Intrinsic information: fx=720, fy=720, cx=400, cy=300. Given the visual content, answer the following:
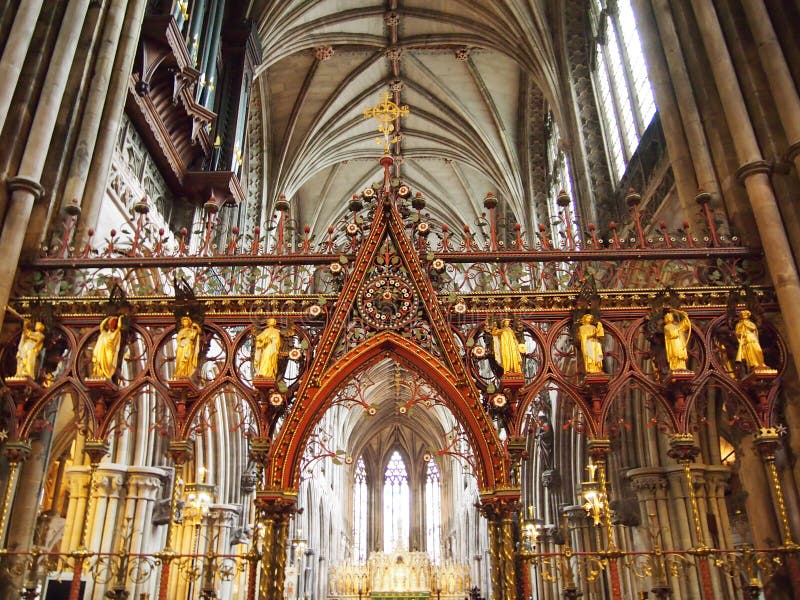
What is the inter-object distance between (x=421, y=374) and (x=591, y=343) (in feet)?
5.63

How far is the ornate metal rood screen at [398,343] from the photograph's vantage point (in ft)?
22.3

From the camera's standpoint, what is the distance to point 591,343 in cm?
706

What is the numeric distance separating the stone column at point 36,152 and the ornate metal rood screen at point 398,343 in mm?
305

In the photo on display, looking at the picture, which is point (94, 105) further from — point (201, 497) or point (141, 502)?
point (201, 497)

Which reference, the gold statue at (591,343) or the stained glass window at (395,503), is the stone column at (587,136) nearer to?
the gold statue at (591,343)

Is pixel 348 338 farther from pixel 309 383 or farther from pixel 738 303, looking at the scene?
pixel 738 303

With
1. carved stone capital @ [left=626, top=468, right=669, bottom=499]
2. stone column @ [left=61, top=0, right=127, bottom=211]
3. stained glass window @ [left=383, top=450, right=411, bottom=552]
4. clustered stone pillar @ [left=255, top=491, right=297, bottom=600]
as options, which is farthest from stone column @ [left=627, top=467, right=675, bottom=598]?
stained glass window @ [left=383, top=450, right=411, bottom=552]

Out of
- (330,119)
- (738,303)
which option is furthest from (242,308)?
(330,119)

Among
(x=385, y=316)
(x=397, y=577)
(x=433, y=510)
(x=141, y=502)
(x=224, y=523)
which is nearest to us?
(x=385, y=316)

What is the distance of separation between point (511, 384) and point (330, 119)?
18.8 metres

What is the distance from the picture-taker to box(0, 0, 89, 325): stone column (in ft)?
23.9

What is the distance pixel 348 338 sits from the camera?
735 cm

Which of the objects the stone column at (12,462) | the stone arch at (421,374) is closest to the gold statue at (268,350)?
the stone arch at (421,374)

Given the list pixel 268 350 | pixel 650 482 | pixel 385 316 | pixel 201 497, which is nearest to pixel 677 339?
pixel 385 316
